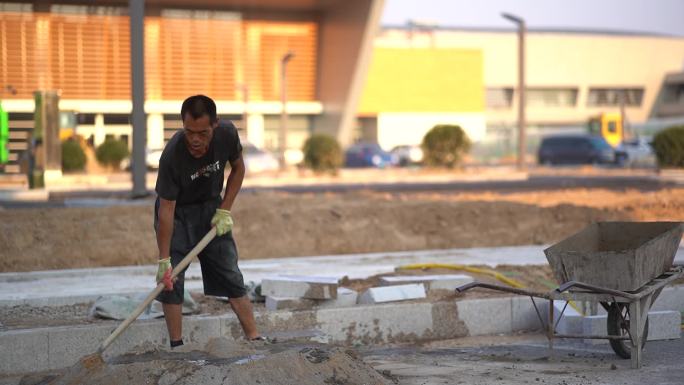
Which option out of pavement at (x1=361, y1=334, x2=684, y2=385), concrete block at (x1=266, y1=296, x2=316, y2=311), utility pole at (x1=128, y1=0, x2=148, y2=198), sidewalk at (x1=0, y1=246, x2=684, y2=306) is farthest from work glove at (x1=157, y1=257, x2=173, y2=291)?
utility pole at (x1=128, y1=0, x2=148, y2=198)

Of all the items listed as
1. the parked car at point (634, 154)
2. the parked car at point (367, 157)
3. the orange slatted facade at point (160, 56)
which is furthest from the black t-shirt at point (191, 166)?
the orange slatted facade at point (160, 56)

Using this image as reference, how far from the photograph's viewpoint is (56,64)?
53000 mm

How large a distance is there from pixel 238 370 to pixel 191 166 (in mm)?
1665

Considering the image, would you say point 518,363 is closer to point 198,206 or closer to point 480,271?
point 198,206

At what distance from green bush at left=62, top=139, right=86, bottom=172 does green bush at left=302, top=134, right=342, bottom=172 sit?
8.22 meters

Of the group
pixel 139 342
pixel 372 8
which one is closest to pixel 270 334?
pixel 139 342

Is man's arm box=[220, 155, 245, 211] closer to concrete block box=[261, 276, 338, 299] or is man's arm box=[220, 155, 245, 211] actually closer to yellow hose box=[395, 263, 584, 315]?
concrete block box=[261, 276, 338, 299]

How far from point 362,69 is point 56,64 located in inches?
610

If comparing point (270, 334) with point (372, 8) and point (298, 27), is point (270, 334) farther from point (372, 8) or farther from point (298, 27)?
point (298, 27)

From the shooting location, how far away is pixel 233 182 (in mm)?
7441

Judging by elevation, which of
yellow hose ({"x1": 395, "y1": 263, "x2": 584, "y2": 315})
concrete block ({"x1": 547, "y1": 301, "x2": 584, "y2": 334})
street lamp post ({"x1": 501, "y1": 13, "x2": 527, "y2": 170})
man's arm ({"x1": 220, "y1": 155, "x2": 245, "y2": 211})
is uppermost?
street lamp post ({"x1": 501, "y1": 13, "x2": 527, "y2": 170})

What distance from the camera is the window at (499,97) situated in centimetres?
8731

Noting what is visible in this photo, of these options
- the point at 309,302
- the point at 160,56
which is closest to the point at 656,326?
the point at 309,302

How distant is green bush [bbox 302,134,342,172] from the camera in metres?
38.0
